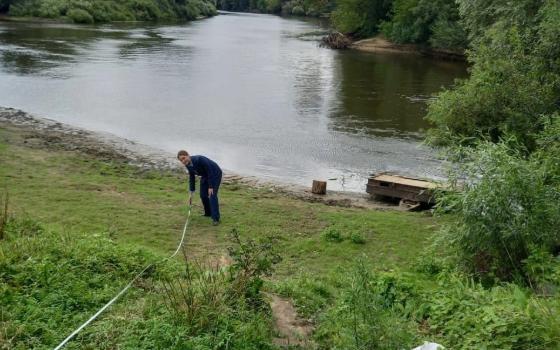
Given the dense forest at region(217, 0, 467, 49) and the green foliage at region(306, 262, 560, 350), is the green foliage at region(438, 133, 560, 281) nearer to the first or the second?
the green foliage at region(306, 262, 560, 350)

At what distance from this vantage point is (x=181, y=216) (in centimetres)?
1326

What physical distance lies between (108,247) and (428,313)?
4.52 metres

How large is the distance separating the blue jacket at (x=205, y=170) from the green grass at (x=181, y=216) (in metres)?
0.94

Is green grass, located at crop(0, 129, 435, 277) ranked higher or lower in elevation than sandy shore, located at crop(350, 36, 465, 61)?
lower

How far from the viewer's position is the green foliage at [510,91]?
560 inches

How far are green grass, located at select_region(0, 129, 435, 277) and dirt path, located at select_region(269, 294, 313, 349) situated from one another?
2360 mm

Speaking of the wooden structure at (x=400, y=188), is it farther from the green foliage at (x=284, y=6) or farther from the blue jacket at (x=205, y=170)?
the green foliage at (x=284, y=6)

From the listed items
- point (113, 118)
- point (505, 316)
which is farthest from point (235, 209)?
point (113, 118)

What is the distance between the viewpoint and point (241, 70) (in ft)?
143

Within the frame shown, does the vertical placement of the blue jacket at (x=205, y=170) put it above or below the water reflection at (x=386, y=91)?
above

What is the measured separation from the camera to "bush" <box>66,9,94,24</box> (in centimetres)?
7062

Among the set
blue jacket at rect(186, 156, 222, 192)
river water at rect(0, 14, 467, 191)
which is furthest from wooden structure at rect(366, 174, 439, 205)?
blue jacket at rect(186, 156, 222, 192)

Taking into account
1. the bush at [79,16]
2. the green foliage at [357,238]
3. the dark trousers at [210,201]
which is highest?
the bush at [79,16]

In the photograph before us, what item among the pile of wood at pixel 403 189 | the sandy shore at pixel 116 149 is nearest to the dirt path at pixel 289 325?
the sandy shore at pixel 116 149
